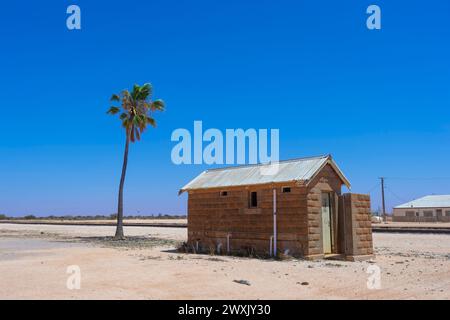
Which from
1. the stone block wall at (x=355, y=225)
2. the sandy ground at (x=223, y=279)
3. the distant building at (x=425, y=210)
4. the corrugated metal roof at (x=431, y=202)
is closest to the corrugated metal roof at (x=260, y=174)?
the stone block wall at (x=355, y=225)

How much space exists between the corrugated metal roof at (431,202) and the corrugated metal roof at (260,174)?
58.4 meters

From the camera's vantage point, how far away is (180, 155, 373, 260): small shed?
1783cm

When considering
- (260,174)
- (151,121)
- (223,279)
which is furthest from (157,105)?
(223,279)

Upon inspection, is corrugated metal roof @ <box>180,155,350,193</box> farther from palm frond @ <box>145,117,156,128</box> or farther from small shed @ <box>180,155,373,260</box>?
palm frond @ <box>145,117,156,128</box>

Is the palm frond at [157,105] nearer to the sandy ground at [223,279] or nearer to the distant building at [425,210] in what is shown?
the sandy ground at [223,279]

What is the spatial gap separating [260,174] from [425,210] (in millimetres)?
61733

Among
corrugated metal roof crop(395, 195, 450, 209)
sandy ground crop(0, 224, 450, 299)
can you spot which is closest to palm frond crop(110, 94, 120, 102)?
sandy ground crop(0, 224, 450, 299)

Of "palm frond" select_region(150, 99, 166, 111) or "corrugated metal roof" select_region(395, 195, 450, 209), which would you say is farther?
"corrugated metal roof" select_region(395, 195, 450, 209)

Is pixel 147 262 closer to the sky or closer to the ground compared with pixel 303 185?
closer to the ground

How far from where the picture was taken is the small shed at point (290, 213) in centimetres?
1783
